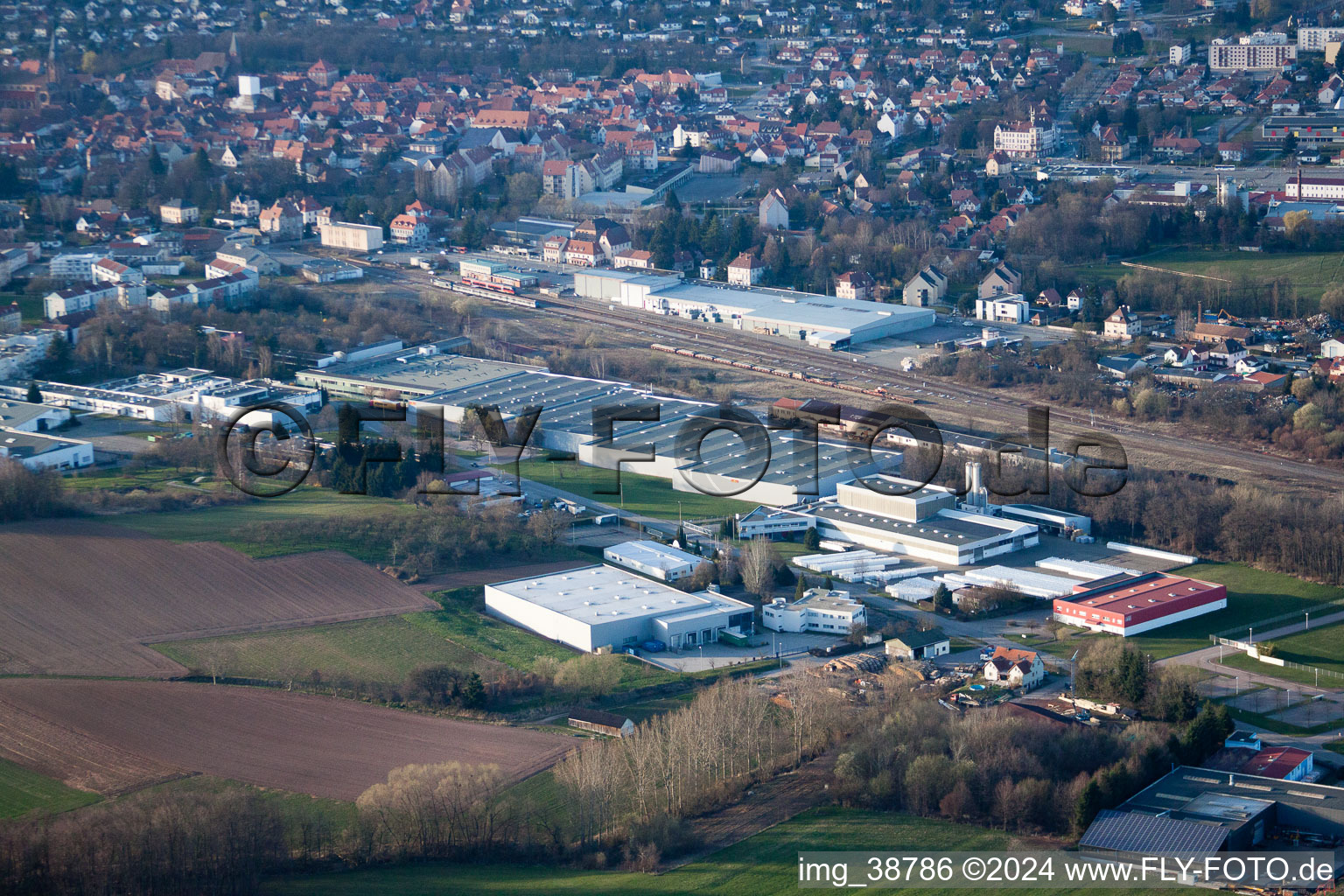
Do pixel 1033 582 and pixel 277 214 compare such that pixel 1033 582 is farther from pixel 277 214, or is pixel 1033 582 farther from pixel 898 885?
pixel 277 214

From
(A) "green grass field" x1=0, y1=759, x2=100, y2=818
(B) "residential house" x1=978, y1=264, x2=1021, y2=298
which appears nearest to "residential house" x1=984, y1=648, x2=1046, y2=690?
(A) "green grass field" x1=0, y1=759, x2=100, y2=818

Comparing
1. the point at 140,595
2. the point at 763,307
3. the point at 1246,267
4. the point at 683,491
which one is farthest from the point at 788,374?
the point at 140,595

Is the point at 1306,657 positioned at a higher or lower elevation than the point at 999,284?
lower

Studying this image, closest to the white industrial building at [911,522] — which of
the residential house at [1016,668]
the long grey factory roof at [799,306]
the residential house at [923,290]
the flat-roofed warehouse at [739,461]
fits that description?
the flat-roofed warehouse at [739,461]

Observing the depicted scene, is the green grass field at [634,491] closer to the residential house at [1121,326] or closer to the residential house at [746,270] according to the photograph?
the residential house at [1121,326]

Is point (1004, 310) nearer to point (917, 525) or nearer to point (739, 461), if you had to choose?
point (739, 461)

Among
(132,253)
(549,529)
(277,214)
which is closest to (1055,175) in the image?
(277,214)
